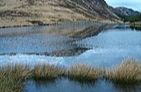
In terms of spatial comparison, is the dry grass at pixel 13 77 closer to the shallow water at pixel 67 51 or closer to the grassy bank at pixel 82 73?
the grassy bank at pixel 82 73

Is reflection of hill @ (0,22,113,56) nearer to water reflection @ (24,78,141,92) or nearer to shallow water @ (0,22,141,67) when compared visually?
shallow water @ (0,22,141,67)

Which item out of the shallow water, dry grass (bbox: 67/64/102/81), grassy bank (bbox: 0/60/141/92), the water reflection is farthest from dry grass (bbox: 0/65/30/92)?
the shallow water

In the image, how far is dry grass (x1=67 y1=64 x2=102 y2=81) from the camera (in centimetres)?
2723

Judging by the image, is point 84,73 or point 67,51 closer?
point 84,73

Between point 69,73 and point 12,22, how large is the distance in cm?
10347

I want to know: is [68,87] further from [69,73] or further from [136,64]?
[136,64]

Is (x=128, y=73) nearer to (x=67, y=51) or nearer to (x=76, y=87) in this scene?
(x=76, y=87)

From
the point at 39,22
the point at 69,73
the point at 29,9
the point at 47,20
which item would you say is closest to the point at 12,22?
the point at 39,22

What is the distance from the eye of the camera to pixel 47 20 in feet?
539

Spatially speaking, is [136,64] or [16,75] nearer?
[16,75]

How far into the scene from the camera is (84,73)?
27.3m

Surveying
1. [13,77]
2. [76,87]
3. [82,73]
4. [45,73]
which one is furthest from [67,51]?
[13,77]

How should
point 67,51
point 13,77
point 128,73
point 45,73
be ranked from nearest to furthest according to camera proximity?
1. point 13,77
2. point 128,73
3. point 45,73
4. point 67,51

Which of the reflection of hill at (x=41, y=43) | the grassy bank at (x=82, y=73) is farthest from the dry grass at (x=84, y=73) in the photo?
the reflection of hill at (x=41, y=43)
